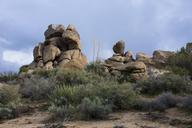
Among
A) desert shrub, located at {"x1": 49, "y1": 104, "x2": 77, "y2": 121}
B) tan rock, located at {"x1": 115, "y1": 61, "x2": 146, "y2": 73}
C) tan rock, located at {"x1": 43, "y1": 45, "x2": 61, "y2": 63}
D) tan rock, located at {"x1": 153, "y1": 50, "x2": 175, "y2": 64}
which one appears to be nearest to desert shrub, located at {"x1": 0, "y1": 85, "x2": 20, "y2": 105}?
desert shrub, located at {"x1": 49, "y1": 104, "x2": 77, "y2": 121}

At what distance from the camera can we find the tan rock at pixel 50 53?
27852mm

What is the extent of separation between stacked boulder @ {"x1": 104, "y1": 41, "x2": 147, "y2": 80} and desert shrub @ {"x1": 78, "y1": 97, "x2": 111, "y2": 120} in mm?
7707

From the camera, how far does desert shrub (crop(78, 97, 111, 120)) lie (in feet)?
43.4

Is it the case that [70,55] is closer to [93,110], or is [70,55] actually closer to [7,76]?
[7,76]

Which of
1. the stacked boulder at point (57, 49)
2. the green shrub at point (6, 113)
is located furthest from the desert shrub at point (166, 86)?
the stacked boulder at point (57, 49)

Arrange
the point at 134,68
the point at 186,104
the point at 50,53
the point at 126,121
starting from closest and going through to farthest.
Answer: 1. the point at 126,121
2. the point at 186,104
3. the point at 134,68
4. the point at 50,53

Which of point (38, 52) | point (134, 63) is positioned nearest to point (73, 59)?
point (38, 52)

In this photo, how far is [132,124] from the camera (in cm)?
1232

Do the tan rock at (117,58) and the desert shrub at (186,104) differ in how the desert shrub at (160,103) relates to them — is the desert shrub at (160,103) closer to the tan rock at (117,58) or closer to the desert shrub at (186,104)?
the desert shrub at (186,104)

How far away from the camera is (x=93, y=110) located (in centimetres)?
1320

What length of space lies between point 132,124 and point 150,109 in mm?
1671

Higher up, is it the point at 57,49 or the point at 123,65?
the point at 57,49

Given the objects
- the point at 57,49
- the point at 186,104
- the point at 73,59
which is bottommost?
the point at 186,104

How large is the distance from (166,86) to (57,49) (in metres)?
12.5
